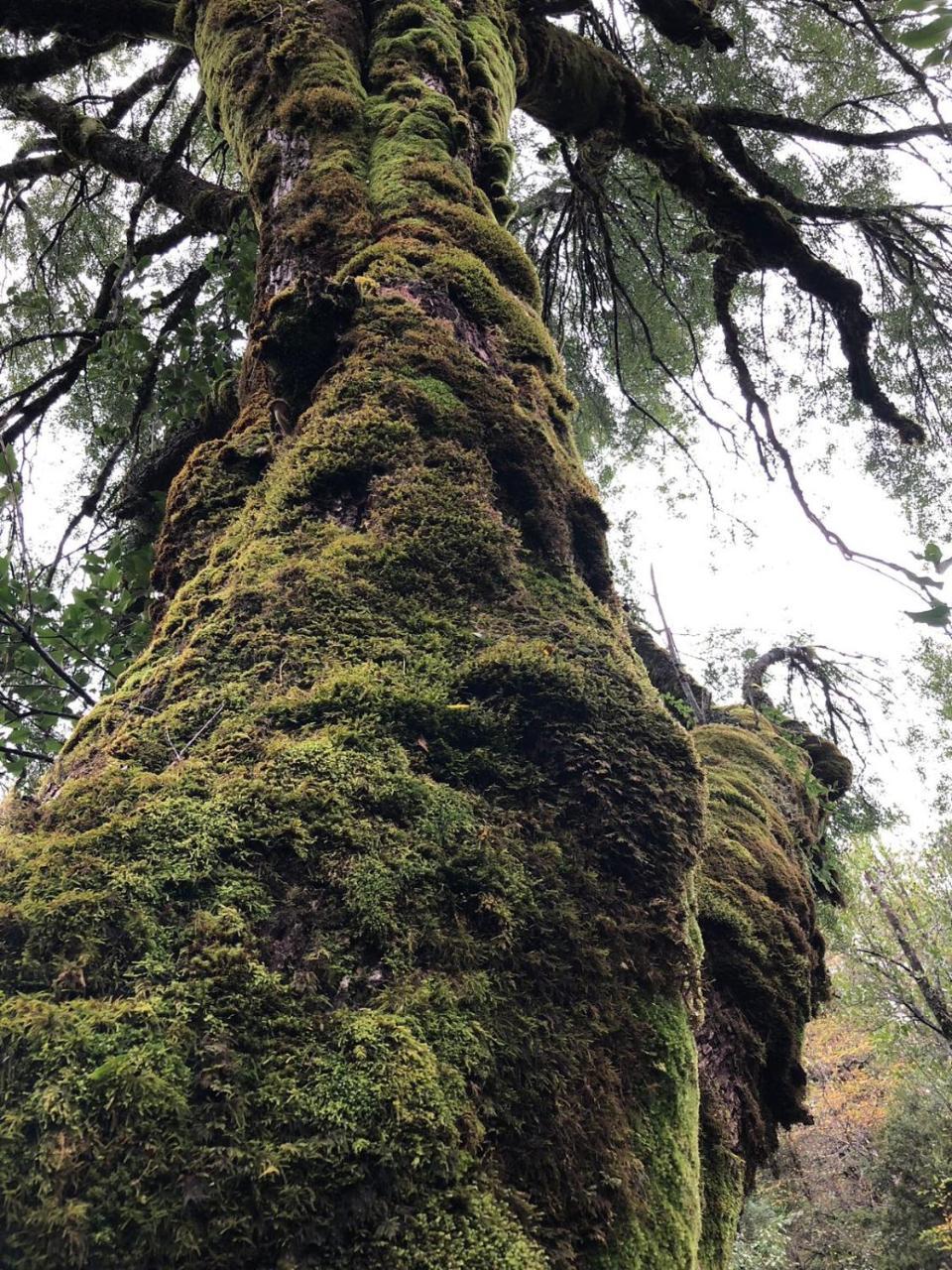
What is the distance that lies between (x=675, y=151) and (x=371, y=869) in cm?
389

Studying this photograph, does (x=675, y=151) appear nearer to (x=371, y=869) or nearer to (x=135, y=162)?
(x=135, y=162)

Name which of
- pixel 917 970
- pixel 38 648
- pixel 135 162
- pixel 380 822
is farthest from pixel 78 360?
pixel 917 970

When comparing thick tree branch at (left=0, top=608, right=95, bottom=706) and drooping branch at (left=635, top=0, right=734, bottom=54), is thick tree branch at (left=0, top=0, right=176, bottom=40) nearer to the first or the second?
drooping branch at (left=635, top=0, right=734, bottom=54)

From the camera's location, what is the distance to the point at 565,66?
3.47 m

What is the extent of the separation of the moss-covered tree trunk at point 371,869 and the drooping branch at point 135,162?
6.85 feet

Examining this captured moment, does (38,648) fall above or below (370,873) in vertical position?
above

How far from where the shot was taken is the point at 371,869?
0.92 meters

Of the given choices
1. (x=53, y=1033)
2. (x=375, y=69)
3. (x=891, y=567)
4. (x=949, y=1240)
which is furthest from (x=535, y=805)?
(x=949, y=1240)

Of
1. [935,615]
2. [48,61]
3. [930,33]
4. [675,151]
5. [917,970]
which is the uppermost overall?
[48,61]

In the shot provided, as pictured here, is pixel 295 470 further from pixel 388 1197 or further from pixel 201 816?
pixel 388 1197

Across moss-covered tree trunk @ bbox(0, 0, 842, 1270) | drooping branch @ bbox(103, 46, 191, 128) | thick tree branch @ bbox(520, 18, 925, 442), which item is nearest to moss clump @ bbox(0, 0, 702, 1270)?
moss-covered tree trunk @ bbox(0, 0, 842, 1270)

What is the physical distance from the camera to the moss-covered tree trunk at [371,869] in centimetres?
67

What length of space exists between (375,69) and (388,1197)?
291 centimetres

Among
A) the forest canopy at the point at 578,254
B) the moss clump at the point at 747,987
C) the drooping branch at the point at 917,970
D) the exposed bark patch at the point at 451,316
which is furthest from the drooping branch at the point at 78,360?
the drooping branch at the point at 917,970
